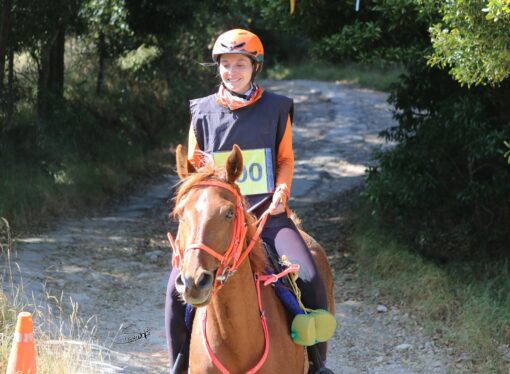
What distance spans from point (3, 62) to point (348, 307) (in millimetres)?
6338

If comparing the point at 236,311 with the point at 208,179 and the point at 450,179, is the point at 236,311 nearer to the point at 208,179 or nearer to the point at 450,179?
the point at 208,179

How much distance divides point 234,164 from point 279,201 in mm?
588

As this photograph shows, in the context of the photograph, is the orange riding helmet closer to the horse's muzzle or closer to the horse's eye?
the horse's eye

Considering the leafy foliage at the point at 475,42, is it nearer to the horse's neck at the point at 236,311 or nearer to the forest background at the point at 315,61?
the forest background at the point at 315,61

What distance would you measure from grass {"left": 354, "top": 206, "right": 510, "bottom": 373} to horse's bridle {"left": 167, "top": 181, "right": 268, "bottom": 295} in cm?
430

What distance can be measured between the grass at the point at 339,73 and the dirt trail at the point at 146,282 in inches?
405

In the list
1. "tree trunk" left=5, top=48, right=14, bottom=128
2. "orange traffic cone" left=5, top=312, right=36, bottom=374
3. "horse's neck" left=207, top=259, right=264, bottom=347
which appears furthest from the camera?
"tree trunk" left=5, top=48, right=14, bottom=128

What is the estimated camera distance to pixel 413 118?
10.7 m

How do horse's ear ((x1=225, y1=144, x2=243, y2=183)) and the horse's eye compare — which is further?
horse's ear ((x1=225, y1=144, x2=243, y2=183))

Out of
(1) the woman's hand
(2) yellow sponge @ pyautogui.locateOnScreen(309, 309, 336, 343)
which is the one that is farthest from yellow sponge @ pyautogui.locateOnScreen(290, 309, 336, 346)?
(1) the woman's hand

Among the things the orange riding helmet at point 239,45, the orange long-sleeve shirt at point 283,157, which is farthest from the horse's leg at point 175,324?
the orange riding helmet at point 239,45

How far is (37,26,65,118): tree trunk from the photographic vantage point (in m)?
12.9

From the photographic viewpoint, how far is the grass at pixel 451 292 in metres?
7.65

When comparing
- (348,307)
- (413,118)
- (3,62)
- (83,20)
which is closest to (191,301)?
(348,307)
